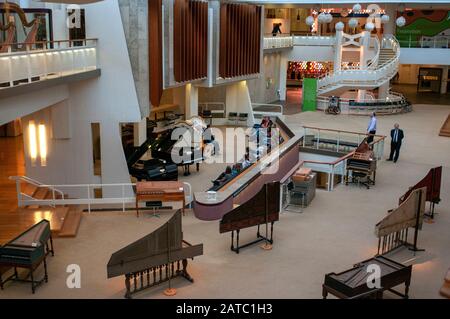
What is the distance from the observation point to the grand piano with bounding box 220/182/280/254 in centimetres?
1042

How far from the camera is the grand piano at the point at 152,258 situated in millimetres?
8477

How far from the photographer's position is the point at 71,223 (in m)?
12.0

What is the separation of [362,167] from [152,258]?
846cm

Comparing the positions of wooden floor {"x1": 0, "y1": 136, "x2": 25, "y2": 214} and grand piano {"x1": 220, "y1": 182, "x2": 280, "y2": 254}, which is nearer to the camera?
grand piano {"x1": 220, "y1": 182, "x2": 280, "y2": 254}

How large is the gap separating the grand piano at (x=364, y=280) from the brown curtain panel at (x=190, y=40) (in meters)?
13.0

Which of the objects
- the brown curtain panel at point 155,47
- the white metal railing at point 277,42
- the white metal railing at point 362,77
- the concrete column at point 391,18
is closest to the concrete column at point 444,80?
the concrete column at point 391,18

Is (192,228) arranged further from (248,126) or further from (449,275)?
(248,126)

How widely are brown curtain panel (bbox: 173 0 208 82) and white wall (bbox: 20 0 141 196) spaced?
14.9 feet

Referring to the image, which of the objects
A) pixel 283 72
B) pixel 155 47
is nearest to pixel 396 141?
pixel 155 47

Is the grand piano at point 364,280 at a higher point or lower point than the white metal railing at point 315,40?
lower

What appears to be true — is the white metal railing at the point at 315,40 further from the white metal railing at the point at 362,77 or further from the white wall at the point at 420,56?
the white wall at the point at 420,56

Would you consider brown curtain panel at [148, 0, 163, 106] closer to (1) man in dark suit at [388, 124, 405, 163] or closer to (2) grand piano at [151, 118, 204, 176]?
(2) grand piano at [151, 118, 204, 176]

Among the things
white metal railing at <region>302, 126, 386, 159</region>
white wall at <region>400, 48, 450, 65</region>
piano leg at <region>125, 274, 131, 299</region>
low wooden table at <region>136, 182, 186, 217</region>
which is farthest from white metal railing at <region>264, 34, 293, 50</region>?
piano leg at <region>125, 274, 131, 299</region>

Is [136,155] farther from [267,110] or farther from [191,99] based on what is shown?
[267,110]
